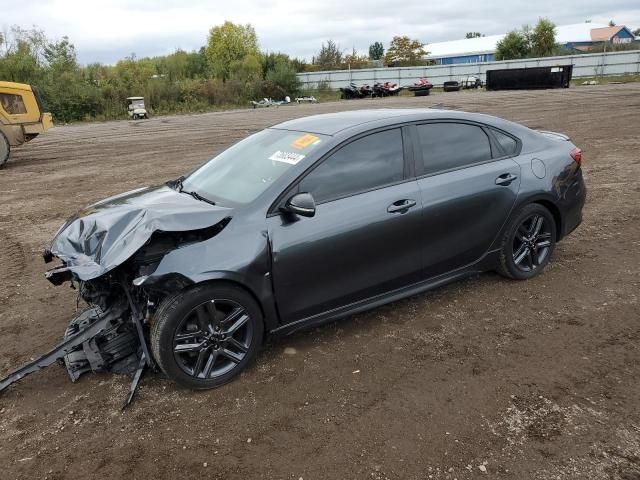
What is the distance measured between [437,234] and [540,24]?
63399 mm

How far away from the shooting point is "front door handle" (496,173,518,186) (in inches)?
169

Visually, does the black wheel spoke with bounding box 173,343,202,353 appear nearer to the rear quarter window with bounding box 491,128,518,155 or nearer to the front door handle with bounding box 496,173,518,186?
the front door handle with bounding box 496,173,518,186

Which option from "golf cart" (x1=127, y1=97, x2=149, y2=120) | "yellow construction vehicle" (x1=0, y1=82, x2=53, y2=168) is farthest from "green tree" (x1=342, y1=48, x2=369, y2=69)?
"yellow construction vehicle" (x1=0, y1=82, x2=53, y2=168)

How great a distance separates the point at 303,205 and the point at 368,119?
1145mm

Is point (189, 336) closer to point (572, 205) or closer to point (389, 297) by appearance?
point (389, 297)

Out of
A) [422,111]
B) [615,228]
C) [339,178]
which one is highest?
[422,111]

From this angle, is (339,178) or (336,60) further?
(336,60)

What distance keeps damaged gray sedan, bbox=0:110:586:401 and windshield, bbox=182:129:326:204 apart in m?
0.02

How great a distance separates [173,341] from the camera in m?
3.18

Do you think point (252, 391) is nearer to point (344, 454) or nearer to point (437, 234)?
point (344, 454)

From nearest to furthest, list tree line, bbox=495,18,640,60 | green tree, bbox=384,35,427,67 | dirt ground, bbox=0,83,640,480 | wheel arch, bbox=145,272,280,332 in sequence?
dirt ground, bbox=0,83,640,480
wheel arch, bbox=145,272,280,332
tree line, bbox=495,18,640,60
green tree, bbox=384,35,427,67

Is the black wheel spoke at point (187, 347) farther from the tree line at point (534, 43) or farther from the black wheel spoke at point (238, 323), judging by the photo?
the tree line at point (534, 43)

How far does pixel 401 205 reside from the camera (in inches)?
151

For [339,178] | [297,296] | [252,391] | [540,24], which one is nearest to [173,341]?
[252,391]
